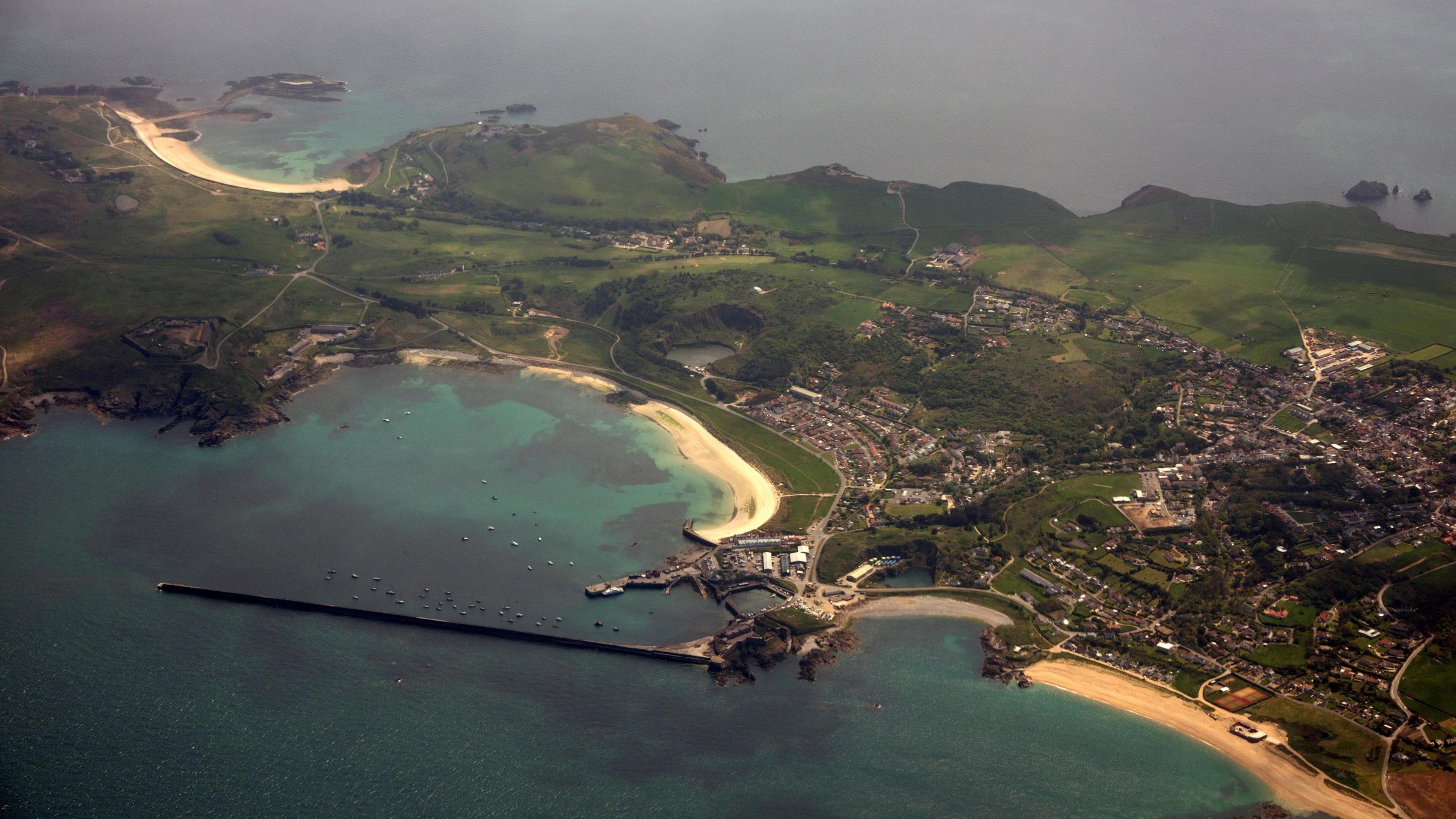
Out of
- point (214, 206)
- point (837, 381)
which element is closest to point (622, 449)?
point (837, 381)

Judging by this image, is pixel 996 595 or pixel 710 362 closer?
pixel 996 595

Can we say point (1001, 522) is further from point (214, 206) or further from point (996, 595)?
point (214, 206)

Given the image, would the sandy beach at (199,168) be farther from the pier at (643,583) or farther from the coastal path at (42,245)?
the pier at (643,583)

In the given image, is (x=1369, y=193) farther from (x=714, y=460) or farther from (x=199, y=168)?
(x=199, y=168)

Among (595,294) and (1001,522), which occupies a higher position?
(595,294)

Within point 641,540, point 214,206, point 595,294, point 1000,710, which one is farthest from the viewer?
point 214,206

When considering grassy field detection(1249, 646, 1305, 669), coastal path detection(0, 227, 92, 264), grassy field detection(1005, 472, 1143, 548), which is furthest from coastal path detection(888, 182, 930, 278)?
coastal path detection(0, 227, 92, 264)

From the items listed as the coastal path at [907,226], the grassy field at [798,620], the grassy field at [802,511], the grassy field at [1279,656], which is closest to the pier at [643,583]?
the grassy field at [798,620]
